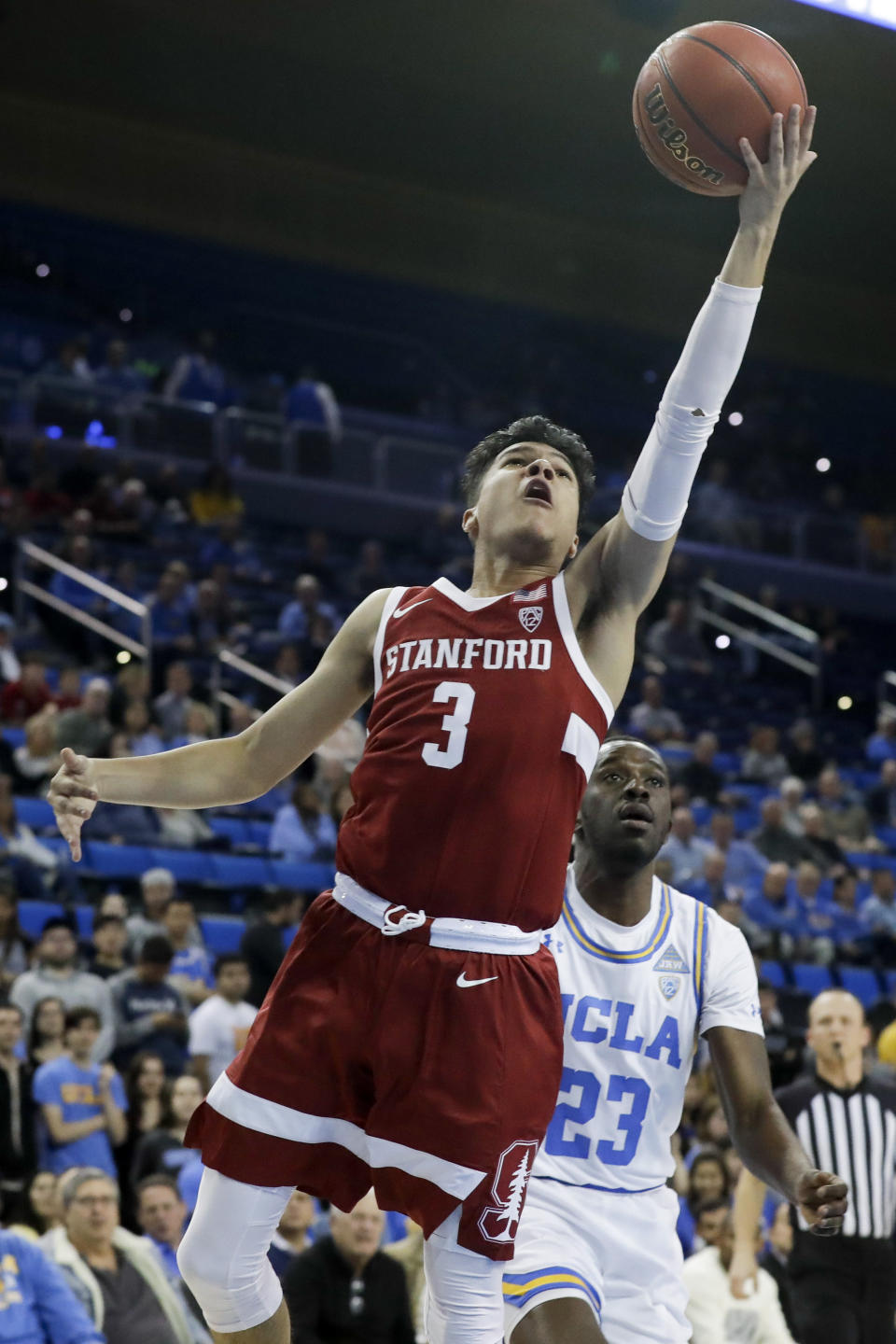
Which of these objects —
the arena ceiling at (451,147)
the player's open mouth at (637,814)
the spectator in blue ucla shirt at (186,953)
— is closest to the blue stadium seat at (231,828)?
the spectator in blue ucla shirt at (186,953)

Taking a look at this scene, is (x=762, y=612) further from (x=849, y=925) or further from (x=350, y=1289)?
(x=350, y=1289)

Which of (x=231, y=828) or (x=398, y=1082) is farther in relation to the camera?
(x=231, y=828)

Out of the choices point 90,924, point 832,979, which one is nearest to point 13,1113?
point 90,924

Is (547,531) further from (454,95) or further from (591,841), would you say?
(454,95)

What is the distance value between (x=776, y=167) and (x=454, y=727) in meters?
1.24

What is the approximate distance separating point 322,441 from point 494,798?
48.2 ft

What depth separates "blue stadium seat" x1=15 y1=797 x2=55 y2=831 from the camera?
10305 millimetres

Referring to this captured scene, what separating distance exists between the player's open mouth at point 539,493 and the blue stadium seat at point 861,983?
29.0 ft

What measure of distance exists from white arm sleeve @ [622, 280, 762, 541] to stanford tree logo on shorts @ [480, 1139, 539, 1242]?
117 centimetres

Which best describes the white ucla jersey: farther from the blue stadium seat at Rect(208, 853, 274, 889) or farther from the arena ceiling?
the arena ceiling

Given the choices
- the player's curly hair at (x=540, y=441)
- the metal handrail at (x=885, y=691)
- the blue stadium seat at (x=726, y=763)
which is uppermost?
the metal handrail at (x=885, y=691)

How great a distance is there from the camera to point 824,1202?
11.0ft

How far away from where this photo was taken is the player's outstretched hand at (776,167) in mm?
3256

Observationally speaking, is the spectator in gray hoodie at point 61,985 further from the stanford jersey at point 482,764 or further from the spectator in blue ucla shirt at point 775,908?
the spectator in blue ucla shirt at point 775,908
